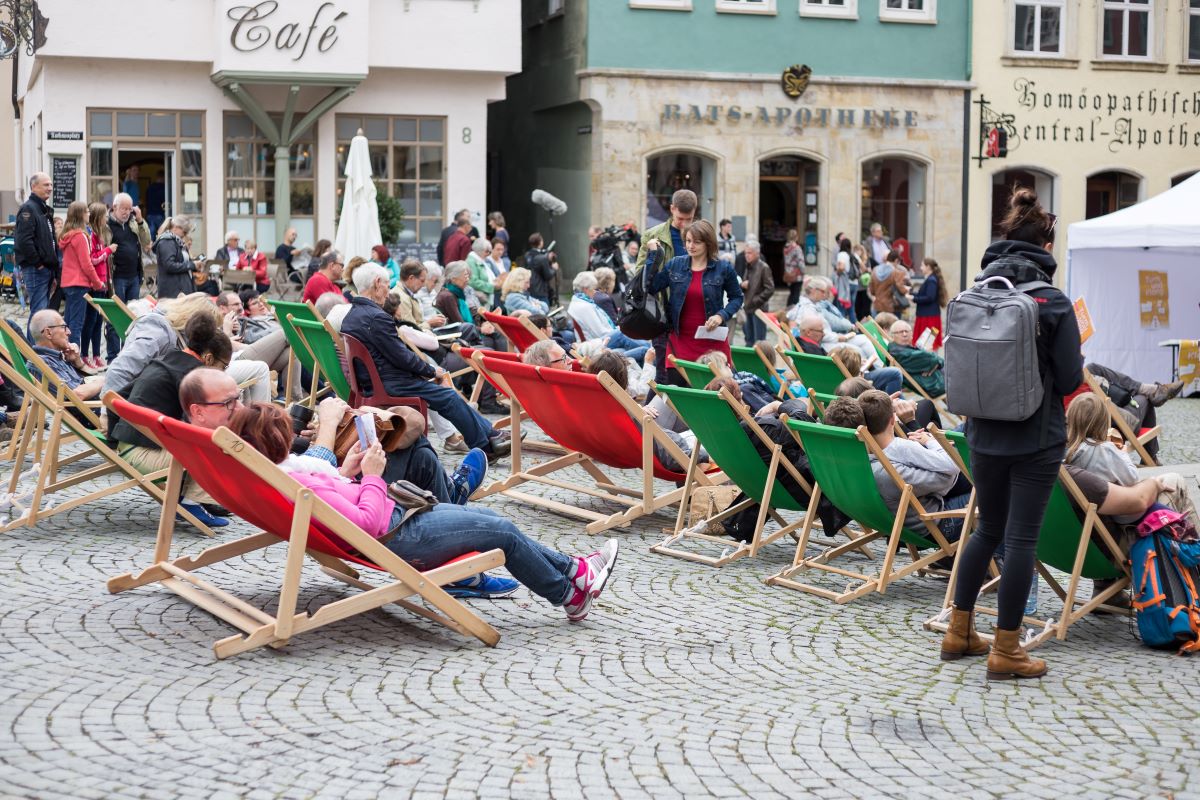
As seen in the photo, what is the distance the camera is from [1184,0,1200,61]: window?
32.5m

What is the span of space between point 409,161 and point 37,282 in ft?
41.5

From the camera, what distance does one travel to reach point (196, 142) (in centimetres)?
2675

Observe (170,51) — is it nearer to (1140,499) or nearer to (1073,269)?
(1073,269)

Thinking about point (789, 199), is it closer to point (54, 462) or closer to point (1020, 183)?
point (1020, 183)

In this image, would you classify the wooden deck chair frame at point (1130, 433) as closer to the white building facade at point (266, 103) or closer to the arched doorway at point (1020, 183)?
the white building facade at point (266, 103)

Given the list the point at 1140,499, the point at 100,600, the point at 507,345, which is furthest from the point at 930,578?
the point at 507,345

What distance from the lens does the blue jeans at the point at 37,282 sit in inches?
619

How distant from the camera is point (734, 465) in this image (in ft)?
26.4

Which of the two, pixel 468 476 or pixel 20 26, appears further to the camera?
pixel 20 26

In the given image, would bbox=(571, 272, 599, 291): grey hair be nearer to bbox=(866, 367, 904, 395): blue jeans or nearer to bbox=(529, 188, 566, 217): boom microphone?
bbox=(866, 367, 904, 395): blue jeans

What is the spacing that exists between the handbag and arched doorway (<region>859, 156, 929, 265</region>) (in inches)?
820

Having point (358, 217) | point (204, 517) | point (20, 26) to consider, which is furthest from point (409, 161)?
point (204, 517)

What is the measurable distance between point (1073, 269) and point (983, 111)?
46.7 ft

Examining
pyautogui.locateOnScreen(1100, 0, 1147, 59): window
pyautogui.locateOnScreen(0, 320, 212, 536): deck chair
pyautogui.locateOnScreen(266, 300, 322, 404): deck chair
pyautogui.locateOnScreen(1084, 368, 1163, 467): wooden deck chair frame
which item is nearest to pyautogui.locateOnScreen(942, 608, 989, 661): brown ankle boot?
pyautogui.locateOnScreen(1084, 368, 1163, 467): wooden deck chair frame
